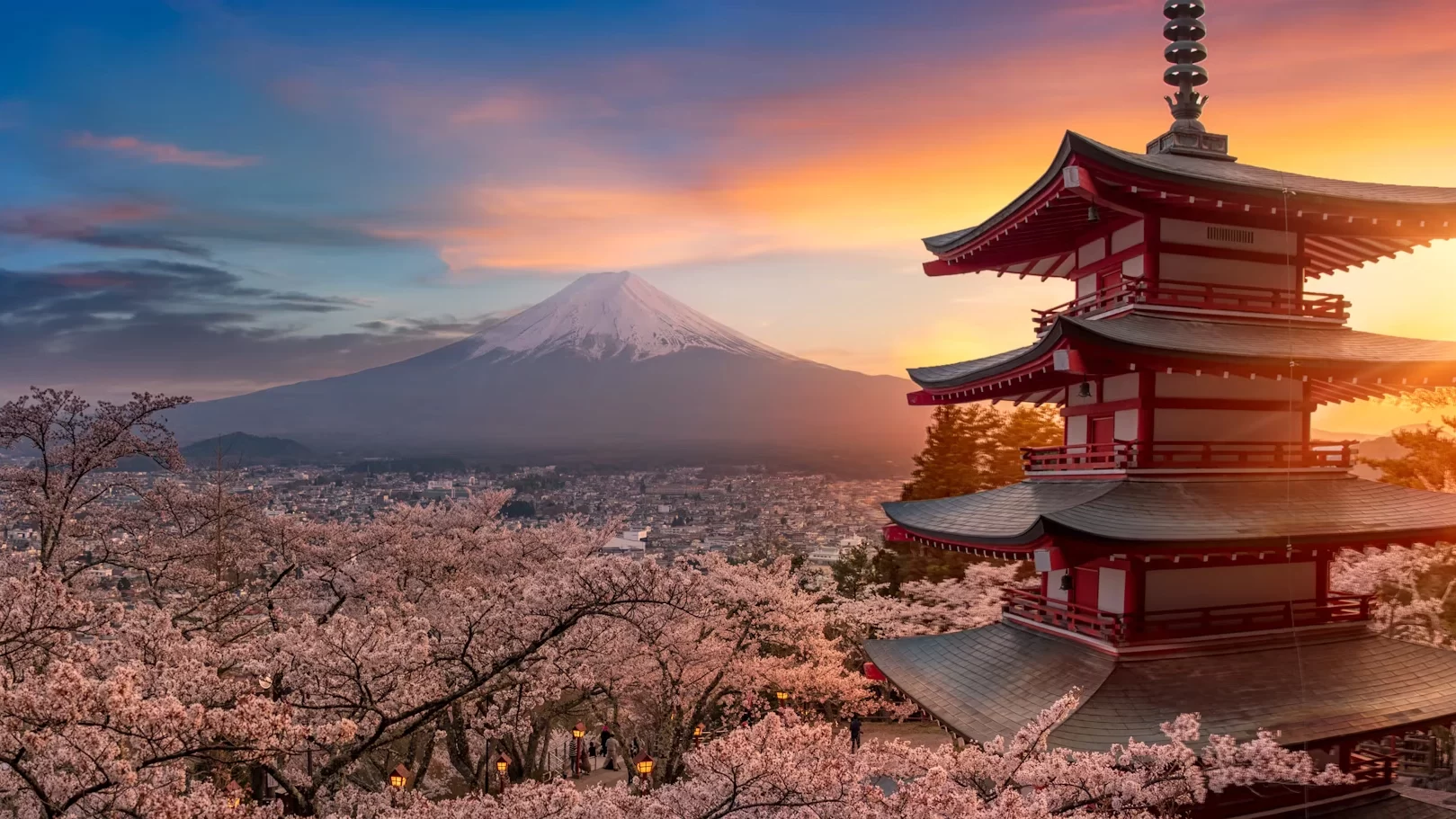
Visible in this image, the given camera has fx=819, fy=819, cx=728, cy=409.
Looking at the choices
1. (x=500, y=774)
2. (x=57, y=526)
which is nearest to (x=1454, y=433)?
(x=500, y=774)

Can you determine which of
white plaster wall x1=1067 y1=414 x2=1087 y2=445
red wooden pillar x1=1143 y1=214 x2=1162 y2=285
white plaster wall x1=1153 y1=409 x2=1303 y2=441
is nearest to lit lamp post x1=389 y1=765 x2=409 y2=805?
white plaster wall x1=1067 y1=414 x2=1087 y2=445

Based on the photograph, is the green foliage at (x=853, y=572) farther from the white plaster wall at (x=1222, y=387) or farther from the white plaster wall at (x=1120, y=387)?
the white plaster wall at (x=1222, y=387)

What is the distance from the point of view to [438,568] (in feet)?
59.3

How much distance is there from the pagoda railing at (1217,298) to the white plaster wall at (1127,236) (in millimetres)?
500

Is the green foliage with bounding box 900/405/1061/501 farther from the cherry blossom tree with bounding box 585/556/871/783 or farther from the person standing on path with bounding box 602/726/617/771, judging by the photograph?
the person standing on path with bounding box 602/726/617/771

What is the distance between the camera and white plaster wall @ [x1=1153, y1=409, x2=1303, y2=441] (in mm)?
9758

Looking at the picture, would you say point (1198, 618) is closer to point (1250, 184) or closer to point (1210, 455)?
point (1210, 455)

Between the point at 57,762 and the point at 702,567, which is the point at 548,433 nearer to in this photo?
the point at 702,567

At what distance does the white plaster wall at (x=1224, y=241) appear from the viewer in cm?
989

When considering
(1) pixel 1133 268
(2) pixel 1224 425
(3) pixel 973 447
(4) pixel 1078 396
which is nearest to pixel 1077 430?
(4) pixel 1078 396

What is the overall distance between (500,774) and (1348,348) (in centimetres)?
1675

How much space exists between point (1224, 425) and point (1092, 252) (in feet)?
9.26

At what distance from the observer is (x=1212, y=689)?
336 inches

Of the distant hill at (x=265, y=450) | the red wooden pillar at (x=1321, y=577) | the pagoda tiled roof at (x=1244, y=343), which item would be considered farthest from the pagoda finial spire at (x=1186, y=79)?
the distant hill at (x=265, y=450)
